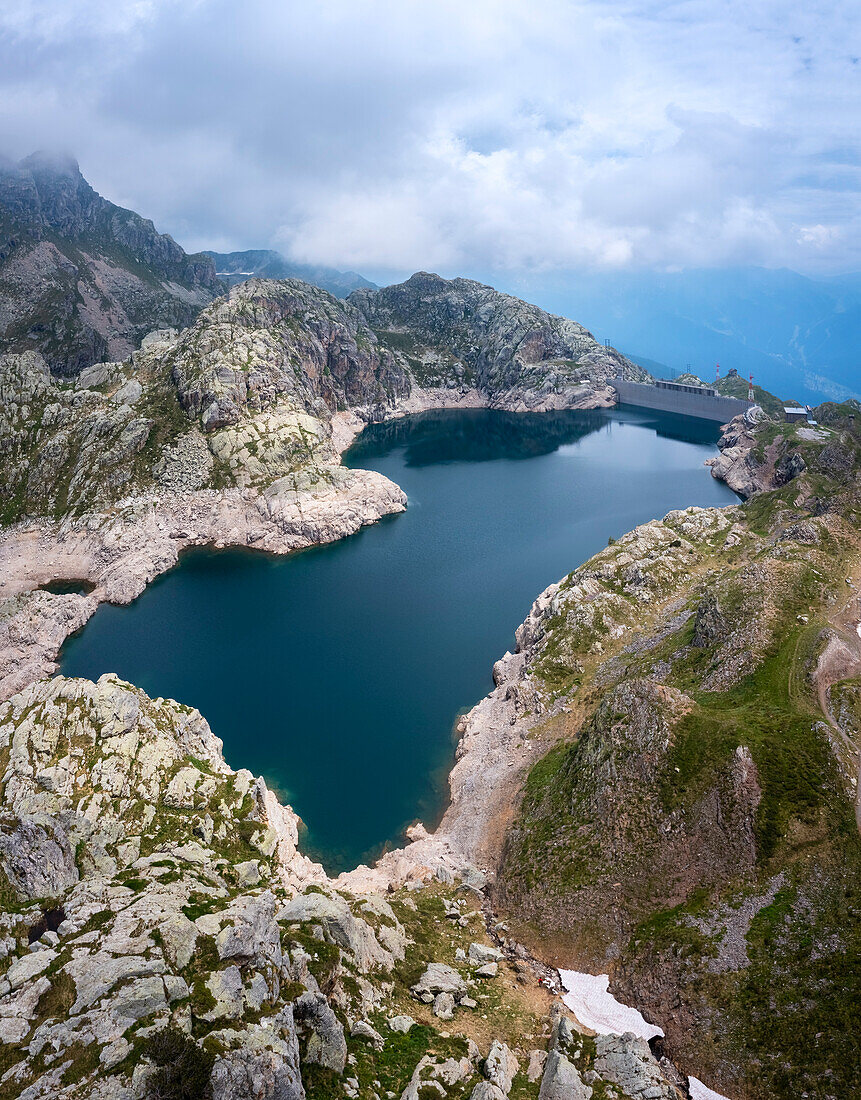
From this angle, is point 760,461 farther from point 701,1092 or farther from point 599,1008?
point 701,1092

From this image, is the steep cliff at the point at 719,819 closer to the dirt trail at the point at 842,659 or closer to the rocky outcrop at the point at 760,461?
the dirt trail at the point at 842,659

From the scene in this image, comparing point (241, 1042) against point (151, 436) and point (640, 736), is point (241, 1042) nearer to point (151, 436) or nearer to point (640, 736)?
point (640, 736)

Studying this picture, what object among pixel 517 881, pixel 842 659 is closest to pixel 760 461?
pixel 842 659

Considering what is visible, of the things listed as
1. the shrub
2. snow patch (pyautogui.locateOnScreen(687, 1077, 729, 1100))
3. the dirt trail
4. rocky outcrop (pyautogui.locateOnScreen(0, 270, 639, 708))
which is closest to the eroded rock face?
snow patch (pyautogui.locateOnScreen(687, 1077, 729, 1100))

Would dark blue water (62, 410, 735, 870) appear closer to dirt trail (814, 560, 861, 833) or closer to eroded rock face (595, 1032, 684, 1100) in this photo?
eroded rock face (595, 1032, 684, 1100)

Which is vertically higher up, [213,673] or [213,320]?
[213,320]

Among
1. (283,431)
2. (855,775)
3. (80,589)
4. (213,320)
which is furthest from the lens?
(213,320)

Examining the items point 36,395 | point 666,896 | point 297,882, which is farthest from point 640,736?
point 36,395
